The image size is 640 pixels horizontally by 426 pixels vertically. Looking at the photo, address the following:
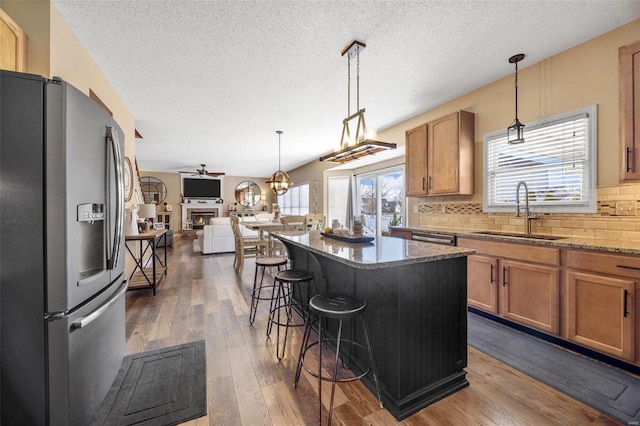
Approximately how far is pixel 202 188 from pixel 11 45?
379 inches

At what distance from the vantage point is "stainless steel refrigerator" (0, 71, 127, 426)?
119 cm

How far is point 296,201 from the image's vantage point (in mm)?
9922

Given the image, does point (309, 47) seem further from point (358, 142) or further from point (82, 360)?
point (82, 360)

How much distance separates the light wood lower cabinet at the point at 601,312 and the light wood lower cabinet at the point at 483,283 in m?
0.57

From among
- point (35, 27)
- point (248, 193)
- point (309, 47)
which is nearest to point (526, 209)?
point (309, 47)

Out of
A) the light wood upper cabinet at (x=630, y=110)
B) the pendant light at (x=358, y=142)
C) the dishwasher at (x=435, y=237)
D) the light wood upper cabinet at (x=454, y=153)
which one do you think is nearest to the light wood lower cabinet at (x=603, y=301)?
the light wood upper cabinet at (x=630, y=110)

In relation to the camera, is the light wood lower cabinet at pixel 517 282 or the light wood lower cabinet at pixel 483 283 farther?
the light wood lower cabinet at pixel 483 283

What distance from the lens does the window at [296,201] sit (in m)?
9.06

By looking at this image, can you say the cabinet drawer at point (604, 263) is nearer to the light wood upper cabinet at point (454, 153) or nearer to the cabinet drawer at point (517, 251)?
the cabinet drawer at point (517, 251)

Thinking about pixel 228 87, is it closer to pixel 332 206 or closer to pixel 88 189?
pixel 88 189

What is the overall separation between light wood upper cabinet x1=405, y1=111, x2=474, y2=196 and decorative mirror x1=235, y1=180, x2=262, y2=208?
9094 mm

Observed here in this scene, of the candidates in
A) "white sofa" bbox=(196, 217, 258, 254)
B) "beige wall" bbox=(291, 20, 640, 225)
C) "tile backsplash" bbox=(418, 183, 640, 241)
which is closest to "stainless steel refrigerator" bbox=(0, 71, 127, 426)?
"beige wall" bbox=(291, 20, 640, 225)

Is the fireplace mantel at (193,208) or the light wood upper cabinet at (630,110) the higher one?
the light wood upper cabinet at (630,110)

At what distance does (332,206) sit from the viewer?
7465mm
